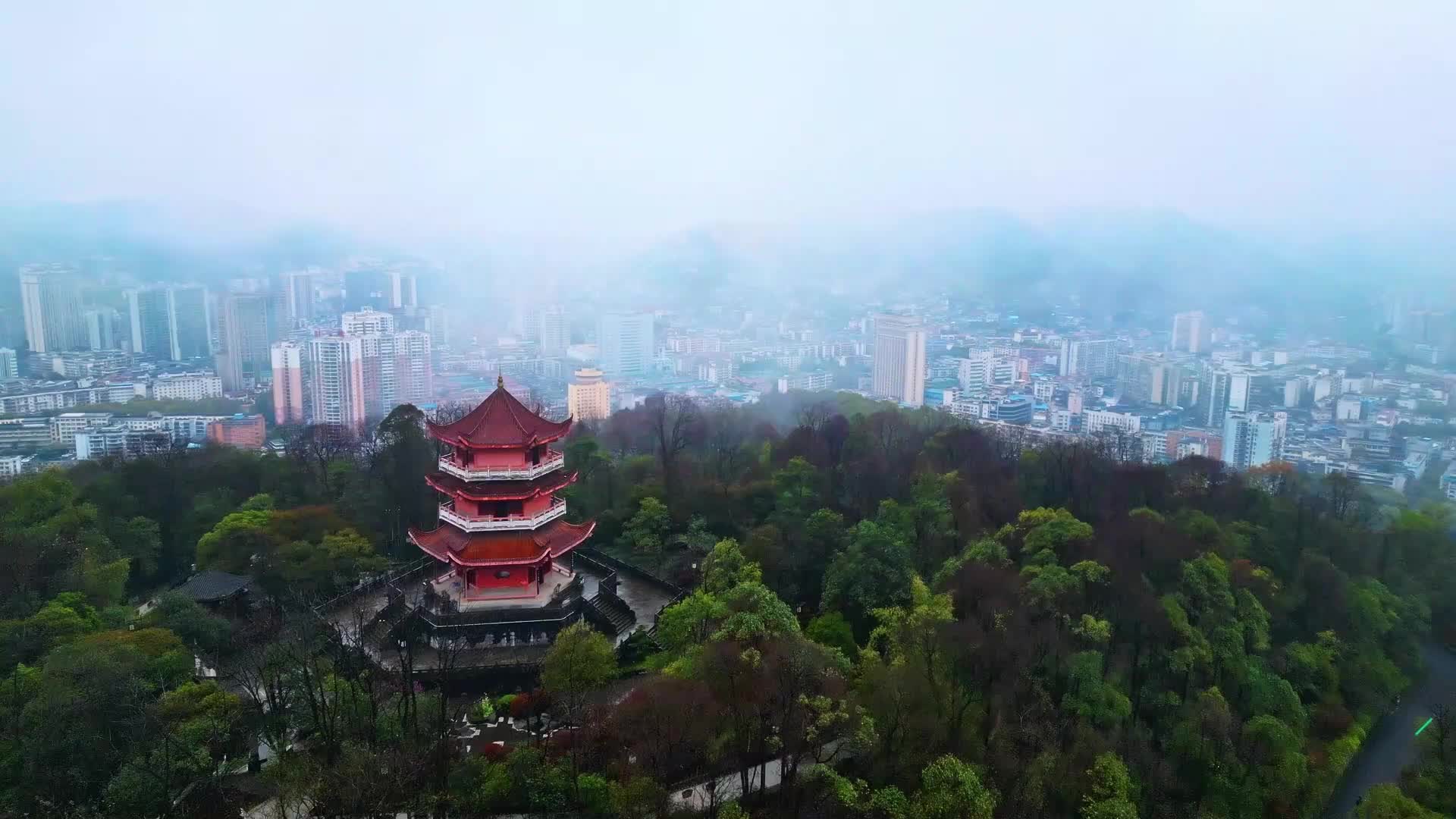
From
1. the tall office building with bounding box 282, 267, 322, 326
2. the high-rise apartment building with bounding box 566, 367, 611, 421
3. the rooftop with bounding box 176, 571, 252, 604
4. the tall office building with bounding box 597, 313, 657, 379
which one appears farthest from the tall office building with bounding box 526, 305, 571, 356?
the rooftop with bounding box 176, 571, 252, 604

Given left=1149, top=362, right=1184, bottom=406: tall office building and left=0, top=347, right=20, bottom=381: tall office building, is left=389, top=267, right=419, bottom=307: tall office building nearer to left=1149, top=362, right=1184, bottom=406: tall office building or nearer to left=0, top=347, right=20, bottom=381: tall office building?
left=0, top=347, right=20, bottom=381: tall office building

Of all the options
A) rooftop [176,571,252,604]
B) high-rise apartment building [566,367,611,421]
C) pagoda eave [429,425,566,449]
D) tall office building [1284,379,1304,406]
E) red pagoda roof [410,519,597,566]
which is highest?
pagoda eave [429,425,566,449]

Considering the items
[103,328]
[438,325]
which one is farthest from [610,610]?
[103,328]

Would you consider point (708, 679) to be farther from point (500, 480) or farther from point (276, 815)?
point (500, 480)

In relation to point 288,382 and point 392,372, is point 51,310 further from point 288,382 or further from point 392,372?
point 392,372

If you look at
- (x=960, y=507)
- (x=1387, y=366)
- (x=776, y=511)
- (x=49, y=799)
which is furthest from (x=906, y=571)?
(x=1387, y=366)

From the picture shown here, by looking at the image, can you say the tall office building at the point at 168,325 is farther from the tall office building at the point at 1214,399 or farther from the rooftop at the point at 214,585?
the tall office building at the point at 1214,399
